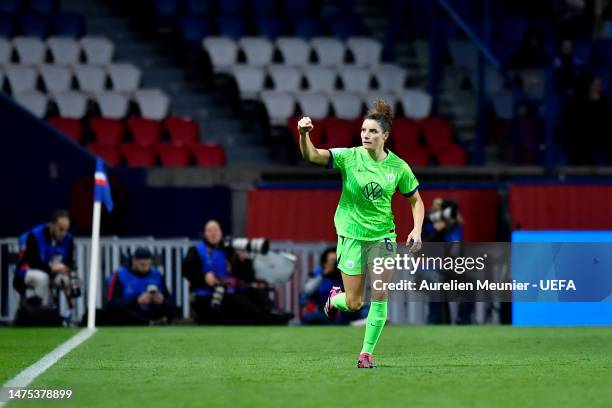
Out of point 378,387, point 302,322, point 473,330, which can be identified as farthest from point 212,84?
point 378,387

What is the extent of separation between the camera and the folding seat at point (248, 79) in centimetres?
2342

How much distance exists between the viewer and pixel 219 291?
18.0 metres

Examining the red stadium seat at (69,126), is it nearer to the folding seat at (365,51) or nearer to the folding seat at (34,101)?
the folding seat at (34,101)

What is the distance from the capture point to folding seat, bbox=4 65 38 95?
22453 millimetres

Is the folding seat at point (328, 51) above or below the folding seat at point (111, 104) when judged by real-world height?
above

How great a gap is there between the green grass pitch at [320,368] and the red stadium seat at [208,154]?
589 cm

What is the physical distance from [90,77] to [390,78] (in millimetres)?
4749

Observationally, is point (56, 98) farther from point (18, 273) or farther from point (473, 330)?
point (473, 330)

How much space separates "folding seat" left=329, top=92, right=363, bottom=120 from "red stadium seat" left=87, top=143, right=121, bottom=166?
12.1ft

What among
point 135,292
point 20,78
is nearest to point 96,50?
point 20,78

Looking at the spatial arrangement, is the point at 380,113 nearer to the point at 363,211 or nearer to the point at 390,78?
the point at 363,211

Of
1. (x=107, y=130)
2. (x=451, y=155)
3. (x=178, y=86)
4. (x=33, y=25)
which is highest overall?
(x=33, y=25)

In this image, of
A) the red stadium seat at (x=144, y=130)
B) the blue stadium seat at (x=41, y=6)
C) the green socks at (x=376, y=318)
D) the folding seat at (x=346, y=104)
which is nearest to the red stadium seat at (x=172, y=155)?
the red stadium seat at (x=144, y=130)

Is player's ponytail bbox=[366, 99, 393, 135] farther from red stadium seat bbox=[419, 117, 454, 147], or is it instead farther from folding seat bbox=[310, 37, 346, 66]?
folding seat bbox=[310, 37, 346, 66]
